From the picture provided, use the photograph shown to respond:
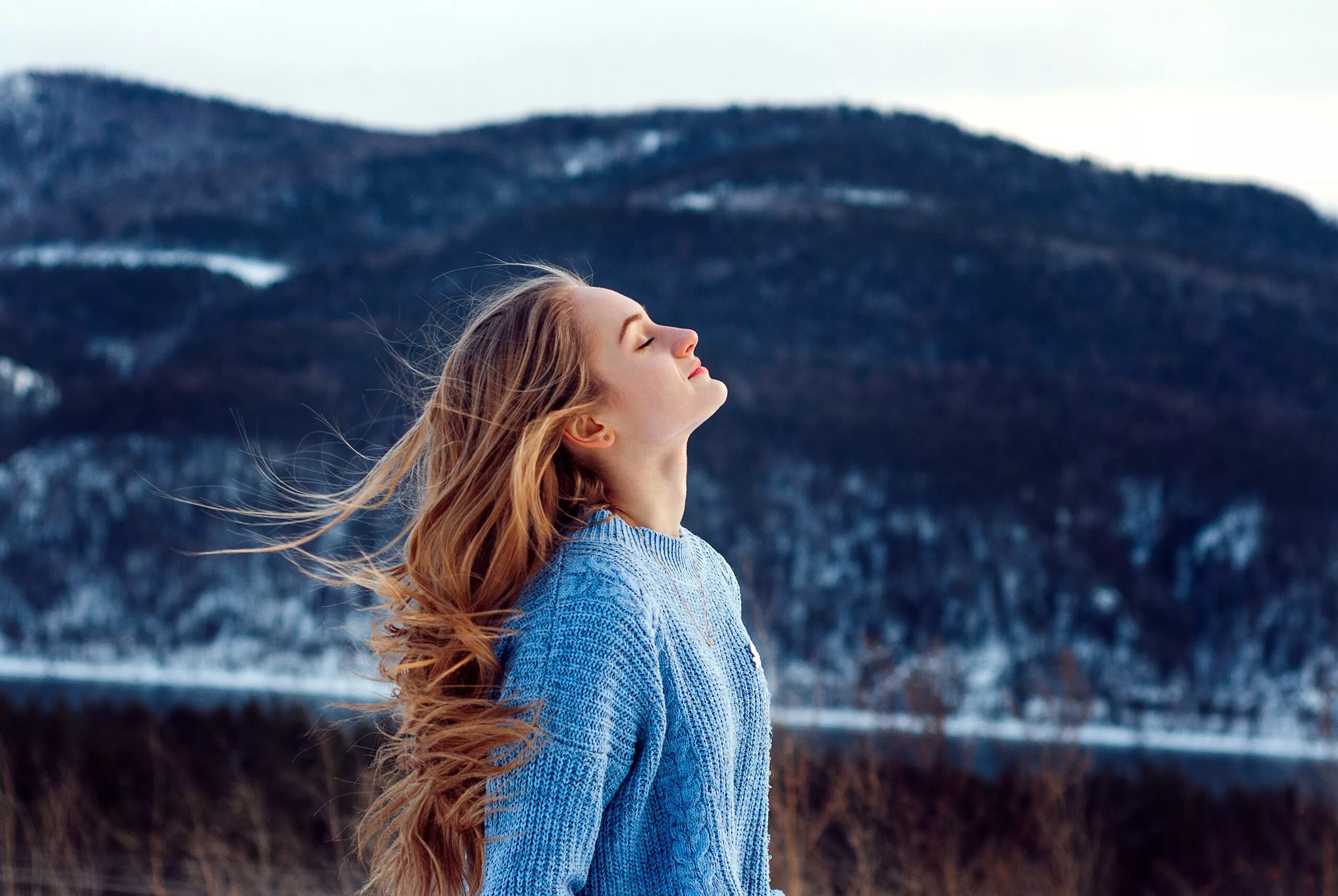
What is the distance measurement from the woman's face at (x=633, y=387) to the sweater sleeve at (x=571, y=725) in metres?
0.24

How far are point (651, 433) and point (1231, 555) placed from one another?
6716 cm

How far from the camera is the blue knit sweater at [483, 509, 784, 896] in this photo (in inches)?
55.8

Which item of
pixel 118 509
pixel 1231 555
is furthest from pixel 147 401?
pixel 1231 555

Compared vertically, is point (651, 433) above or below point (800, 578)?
above

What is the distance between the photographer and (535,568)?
161 centimetres

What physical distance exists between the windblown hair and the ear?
1 cm

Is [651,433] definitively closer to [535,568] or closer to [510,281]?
[535,568]

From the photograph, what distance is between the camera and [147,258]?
126750 millimetres

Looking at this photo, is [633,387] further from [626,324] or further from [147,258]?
[147,258]

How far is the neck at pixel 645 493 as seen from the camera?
172cm

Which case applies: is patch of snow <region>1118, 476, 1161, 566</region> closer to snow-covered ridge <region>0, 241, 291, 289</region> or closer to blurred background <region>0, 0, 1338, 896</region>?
blurred background <region>0, 0, 1338, 896</region>

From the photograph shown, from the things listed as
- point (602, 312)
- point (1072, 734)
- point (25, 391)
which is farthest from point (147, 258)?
point (602, 312)

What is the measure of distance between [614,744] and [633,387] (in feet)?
1.54

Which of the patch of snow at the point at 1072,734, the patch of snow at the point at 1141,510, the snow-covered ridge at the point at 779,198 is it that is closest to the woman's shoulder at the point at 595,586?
the patch of snow at the point at 1072,734
